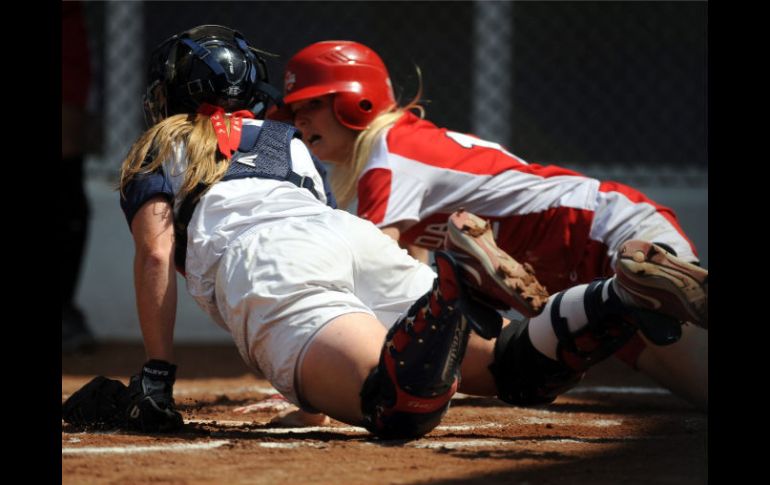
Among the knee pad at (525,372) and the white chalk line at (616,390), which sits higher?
the knee pad at (525,372)

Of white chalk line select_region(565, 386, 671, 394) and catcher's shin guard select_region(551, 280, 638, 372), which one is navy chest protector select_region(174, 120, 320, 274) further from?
white chalk line select_region(565, 386, 671, 394)

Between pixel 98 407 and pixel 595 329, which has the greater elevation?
pixel 595 329

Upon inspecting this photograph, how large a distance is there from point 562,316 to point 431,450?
1.53 ft

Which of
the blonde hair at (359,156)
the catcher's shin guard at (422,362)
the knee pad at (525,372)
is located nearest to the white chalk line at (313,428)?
the knee pad at (525,372)

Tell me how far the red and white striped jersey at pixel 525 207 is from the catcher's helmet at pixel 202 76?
0.71 meters

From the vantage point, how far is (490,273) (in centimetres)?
243

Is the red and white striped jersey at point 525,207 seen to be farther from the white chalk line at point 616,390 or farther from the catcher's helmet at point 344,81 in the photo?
the white chalk line at point 616,390

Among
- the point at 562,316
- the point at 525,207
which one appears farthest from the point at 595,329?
the point at 525,207

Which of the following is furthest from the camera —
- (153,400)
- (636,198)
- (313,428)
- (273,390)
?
(273,390)

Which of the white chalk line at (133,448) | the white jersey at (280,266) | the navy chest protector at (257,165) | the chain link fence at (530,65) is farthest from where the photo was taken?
the chain link fence at (530,65)

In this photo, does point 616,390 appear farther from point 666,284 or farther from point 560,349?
point 666,284

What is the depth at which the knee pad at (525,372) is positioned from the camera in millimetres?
2893

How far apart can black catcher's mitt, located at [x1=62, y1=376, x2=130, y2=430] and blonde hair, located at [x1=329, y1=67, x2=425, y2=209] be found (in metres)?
1.28

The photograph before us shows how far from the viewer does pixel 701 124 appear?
691 cm
